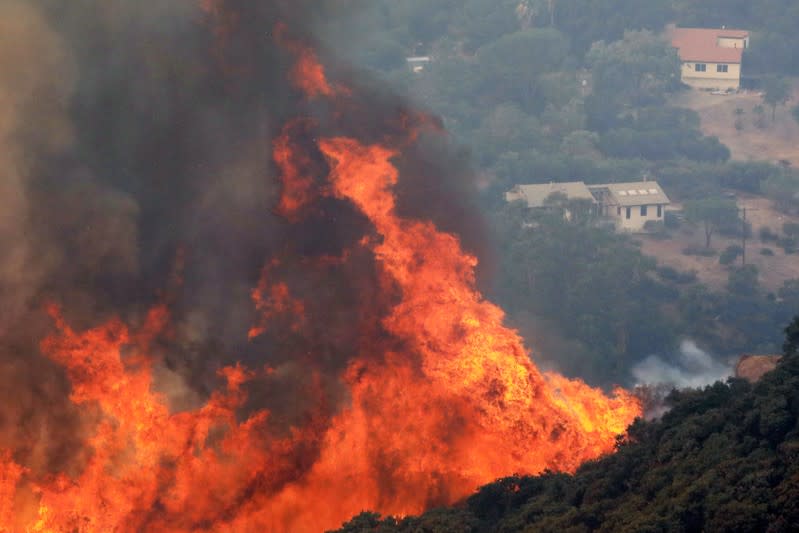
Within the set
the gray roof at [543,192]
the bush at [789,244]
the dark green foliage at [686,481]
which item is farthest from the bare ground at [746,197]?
the dark green foliage at [686,481]

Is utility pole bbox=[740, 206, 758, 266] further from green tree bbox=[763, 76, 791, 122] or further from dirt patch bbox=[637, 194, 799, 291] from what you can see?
green tree bbox=[763, 76, 791, 122]

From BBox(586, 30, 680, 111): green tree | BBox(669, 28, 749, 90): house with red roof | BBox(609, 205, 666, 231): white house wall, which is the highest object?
BBox(669, 28, 749, 90): house with red roof

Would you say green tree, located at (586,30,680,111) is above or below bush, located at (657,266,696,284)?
above

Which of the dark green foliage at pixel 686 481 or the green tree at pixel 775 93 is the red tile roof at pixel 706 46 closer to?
the green tree at pixel 775 93

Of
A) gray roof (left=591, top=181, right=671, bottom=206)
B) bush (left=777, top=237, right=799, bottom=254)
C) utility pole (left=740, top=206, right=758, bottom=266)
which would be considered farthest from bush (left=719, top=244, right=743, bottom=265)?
gray roof (left=591, top=181, right=671, bottom=206)

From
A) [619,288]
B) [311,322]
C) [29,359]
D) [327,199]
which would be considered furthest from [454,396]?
[619,288]

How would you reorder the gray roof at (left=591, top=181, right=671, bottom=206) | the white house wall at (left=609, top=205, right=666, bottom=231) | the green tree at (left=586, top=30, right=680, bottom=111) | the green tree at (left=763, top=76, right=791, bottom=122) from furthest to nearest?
1. the green tree at (left=586, top=30, right=680, bottom=111)
2. the green tree at (left=763, top=76, right=791, bottom=122)
3. the white house wall at (left=609, top=205, right=666, bottom=231)
4. the gray roof at (left=591, top=181, right=671, bottom=206)
